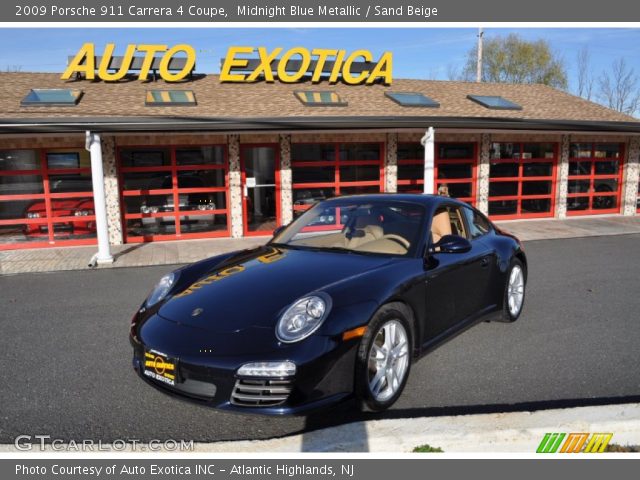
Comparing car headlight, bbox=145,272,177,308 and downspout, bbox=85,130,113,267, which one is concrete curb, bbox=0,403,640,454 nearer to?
car headlight, bbox=145,272,177,308

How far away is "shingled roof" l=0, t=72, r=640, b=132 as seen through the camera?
1090 centimetres

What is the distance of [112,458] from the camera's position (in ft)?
9.37

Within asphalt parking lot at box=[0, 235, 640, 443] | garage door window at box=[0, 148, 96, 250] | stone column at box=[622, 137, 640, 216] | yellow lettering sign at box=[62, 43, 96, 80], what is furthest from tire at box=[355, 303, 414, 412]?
stone column at box=[622, 137, 640, 216]

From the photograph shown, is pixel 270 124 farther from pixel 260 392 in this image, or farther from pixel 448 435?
pixel 448 435

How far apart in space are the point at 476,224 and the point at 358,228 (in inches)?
53.1

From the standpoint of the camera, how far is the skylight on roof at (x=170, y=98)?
480 inches

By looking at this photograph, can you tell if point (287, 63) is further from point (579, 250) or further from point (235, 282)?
point (235, 282)

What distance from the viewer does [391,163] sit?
44.8 ft

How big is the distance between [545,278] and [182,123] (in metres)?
7.41

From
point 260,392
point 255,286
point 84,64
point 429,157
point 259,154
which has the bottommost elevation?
point 260,392

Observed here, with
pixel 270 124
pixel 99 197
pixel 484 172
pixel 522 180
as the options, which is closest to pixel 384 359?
pixel 99 197

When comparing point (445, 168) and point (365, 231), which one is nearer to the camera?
point (365, 231)

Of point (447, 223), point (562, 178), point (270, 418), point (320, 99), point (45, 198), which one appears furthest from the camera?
point (562, 178)
